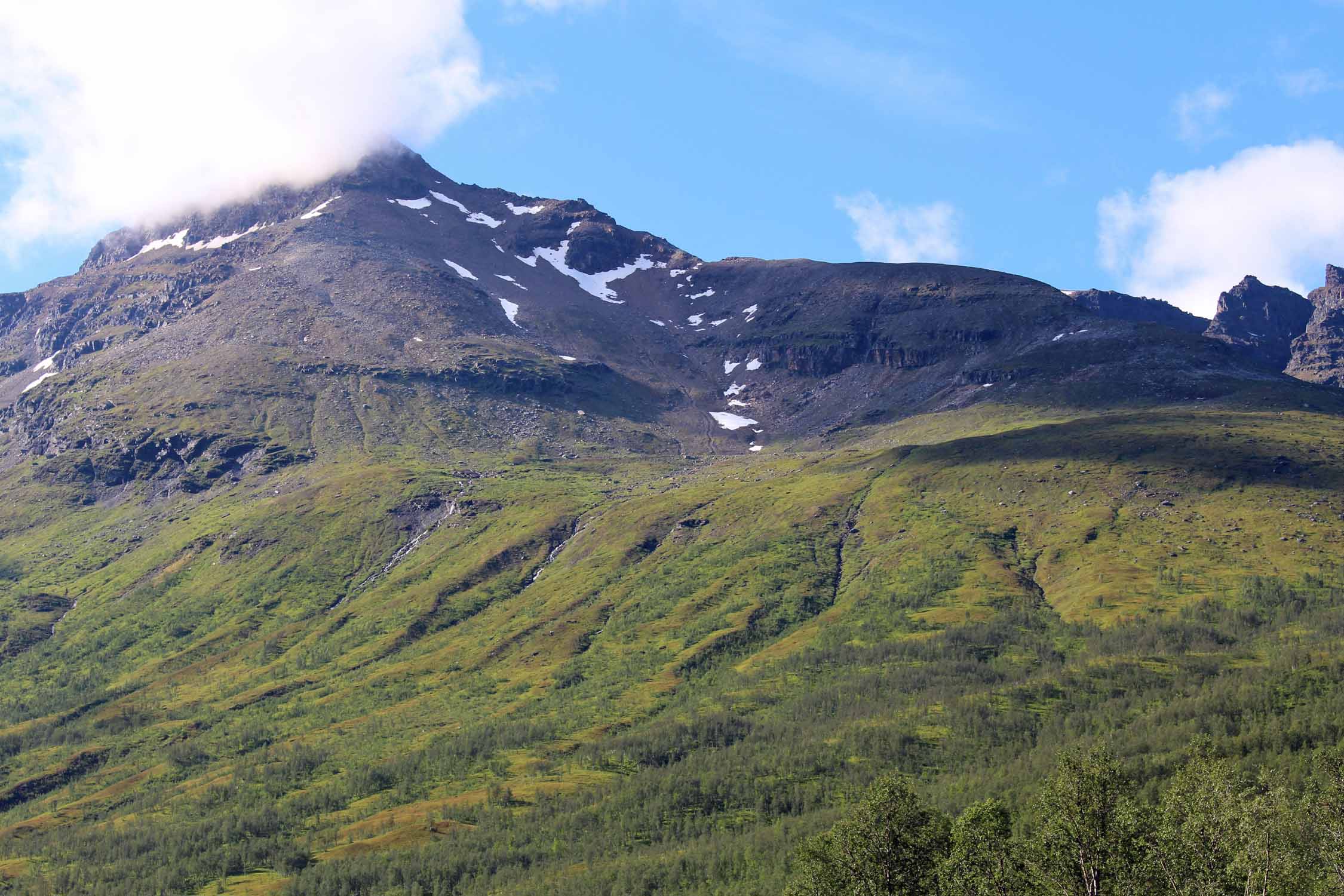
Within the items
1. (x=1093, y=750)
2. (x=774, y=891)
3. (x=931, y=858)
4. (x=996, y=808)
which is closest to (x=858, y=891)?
(x=931, y=858)

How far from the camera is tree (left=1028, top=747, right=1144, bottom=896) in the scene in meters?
90.6

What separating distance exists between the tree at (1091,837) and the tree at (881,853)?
10.4m

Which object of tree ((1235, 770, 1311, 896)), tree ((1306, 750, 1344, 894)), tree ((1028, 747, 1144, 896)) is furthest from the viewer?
tree ((1028, 747, 1144, 896))

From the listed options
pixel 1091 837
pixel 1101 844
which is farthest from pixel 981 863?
pixel 1101 844

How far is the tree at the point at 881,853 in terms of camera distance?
99.1m

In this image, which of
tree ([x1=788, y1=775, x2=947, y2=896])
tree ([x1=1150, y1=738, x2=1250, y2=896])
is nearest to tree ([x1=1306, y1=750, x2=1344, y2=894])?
tree ([x1=1150, y1=738, x2=1250, y2=896])

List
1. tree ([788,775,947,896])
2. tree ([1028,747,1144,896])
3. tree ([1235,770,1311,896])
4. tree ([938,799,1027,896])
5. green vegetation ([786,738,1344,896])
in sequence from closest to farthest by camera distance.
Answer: tree ([1235,770,1311,896])
green vegetation ([786,738,1344,896])
tree ([1028,747,1144,896])
tree ([938,799,1027,896])
tree ([788,775,947,896])

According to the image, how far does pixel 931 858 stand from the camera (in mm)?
101438

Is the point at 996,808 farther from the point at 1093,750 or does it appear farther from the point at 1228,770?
the point at 1228,770

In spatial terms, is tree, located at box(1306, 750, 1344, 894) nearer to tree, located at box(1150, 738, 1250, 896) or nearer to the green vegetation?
the green vegetation

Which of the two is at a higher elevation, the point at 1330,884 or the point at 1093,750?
the point at 1093,750

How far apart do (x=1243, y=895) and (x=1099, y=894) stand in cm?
1025

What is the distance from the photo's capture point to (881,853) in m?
101

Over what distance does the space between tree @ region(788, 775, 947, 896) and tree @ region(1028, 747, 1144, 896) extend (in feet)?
34.2
